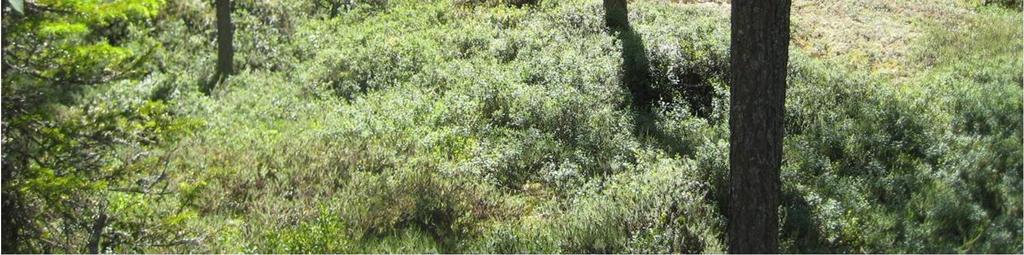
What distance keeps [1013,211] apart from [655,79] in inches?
226

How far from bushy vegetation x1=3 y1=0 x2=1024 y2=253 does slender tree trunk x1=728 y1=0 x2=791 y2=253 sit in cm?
38

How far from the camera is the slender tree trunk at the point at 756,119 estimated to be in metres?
6.96

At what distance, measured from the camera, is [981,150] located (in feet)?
28.0

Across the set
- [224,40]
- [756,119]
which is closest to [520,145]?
[756,119]

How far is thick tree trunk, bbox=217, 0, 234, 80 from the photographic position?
18.5m

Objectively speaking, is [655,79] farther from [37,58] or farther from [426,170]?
[37,58]

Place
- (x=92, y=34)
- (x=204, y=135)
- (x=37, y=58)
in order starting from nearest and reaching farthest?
1. (x=37, y=58)
2. (x=204, y=135)
3. (x=92, y=34)

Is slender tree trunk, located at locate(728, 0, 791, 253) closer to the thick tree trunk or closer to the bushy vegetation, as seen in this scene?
the bushy vegetation

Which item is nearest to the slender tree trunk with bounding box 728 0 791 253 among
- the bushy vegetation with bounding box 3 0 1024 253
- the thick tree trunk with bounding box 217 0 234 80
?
the bushy vegetation with bounding box 3 0 1024 253

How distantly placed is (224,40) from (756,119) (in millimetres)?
14495

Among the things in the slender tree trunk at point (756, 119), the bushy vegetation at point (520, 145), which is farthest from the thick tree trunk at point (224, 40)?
the slender tree trunk at point (756, 119)

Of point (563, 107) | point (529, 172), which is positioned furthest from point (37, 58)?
point (563, 107)

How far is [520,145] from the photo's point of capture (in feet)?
34.9

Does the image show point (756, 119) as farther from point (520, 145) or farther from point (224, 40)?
point (224, 40)
